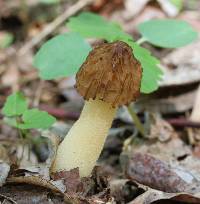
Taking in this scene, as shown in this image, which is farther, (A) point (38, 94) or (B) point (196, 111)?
(A) point (38, 94)

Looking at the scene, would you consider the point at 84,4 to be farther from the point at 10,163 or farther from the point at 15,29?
the point at 10,163

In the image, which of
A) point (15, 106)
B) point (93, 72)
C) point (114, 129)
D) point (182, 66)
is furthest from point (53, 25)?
point (93, 72)

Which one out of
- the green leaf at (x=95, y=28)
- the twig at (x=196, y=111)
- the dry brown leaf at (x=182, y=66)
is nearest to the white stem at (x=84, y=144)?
the green leaf at (x=95, y=28)

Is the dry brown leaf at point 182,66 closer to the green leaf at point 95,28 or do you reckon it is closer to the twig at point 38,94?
the green leaf at point 95,28

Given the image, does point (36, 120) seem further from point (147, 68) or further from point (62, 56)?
point (147, 68)

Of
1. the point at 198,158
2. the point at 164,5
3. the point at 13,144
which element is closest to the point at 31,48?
the point at 164,5
